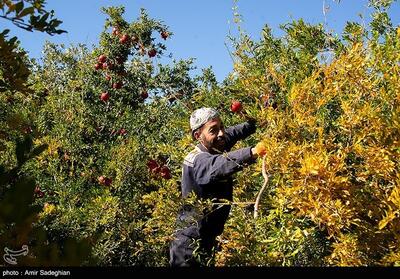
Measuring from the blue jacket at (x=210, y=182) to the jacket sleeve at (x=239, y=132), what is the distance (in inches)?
15.5

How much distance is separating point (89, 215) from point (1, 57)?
Result: 184 inches

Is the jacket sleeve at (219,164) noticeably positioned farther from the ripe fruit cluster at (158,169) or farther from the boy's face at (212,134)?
the ripe fruit cluster at (158,169)

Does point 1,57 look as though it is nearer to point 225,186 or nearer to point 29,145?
point 29,145

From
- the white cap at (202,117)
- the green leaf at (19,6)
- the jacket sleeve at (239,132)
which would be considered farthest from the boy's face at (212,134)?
the green leaf at (19,6)

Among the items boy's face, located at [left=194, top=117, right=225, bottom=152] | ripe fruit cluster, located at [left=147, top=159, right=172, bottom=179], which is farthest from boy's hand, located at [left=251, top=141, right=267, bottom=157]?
ripe fruit cluster, located at [left=147, top=159, right=172, bottom=179]

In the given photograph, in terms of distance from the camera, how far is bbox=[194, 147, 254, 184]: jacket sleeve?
2771 mm

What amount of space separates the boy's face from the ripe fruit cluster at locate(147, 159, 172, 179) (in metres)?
2.93

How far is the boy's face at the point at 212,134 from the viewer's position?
3.51 metres

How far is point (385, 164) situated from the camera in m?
2.55

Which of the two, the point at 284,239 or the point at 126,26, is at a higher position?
the point at 126,26

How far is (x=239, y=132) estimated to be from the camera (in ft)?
12.8

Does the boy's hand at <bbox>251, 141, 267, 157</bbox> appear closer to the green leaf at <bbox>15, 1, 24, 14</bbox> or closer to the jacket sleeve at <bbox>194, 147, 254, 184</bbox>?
the jacket sleeve at <bbox>194, 147, 254, 184</bbox>

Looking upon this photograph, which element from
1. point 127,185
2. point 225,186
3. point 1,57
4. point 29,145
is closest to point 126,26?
point 127,185

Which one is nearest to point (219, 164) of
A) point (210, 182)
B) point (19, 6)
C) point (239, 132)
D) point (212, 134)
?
point (210, 182)
